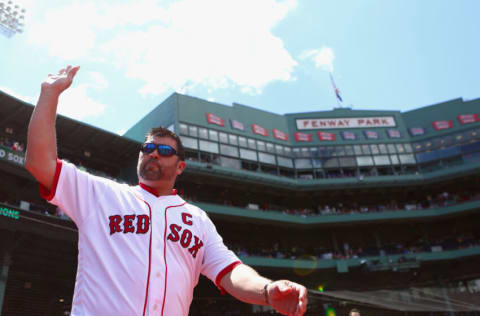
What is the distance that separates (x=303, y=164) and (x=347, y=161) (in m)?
4.57

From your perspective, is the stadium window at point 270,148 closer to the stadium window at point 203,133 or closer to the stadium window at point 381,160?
the stadium window at point 203,133

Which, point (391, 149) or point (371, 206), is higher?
point (391, 149)

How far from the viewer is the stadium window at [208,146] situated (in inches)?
1282

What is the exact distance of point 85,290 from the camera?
2.12 m

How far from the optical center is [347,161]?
1469 inches

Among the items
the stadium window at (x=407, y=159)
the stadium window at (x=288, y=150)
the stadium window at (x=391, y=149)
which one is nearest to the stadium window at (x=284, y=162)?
the stadium window at (x=288, y=150)

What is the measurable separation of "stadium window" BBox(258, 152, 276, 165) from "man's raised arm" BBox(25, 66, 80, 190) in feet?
109

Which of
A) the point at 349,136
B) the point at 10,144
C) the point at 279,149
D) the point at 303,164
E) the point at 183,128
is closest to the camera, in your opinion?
the point at 10,144

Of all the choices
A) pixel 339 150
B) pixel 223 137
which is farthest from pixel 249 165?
pixel 339 150

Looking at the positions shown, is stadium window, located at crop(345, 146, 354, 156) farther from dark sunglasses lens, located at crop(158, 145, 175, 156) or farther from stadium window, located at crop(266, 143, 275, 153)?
dark sunglasses lens, located at crop(158, 145, 175, 156)

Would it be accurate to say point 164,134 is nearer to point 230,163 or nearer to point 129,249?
point 129,249

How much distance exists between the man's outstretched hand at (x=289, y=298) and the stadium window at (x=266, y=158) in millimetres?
33479

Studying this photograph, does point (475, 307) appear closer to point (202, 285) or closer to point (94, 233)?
point (202, 285)

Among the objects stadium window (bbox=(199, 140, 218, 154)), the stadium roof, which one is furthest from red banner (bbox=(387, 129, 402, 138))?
stadium window (bbox=(199, 140, 218, 154))
